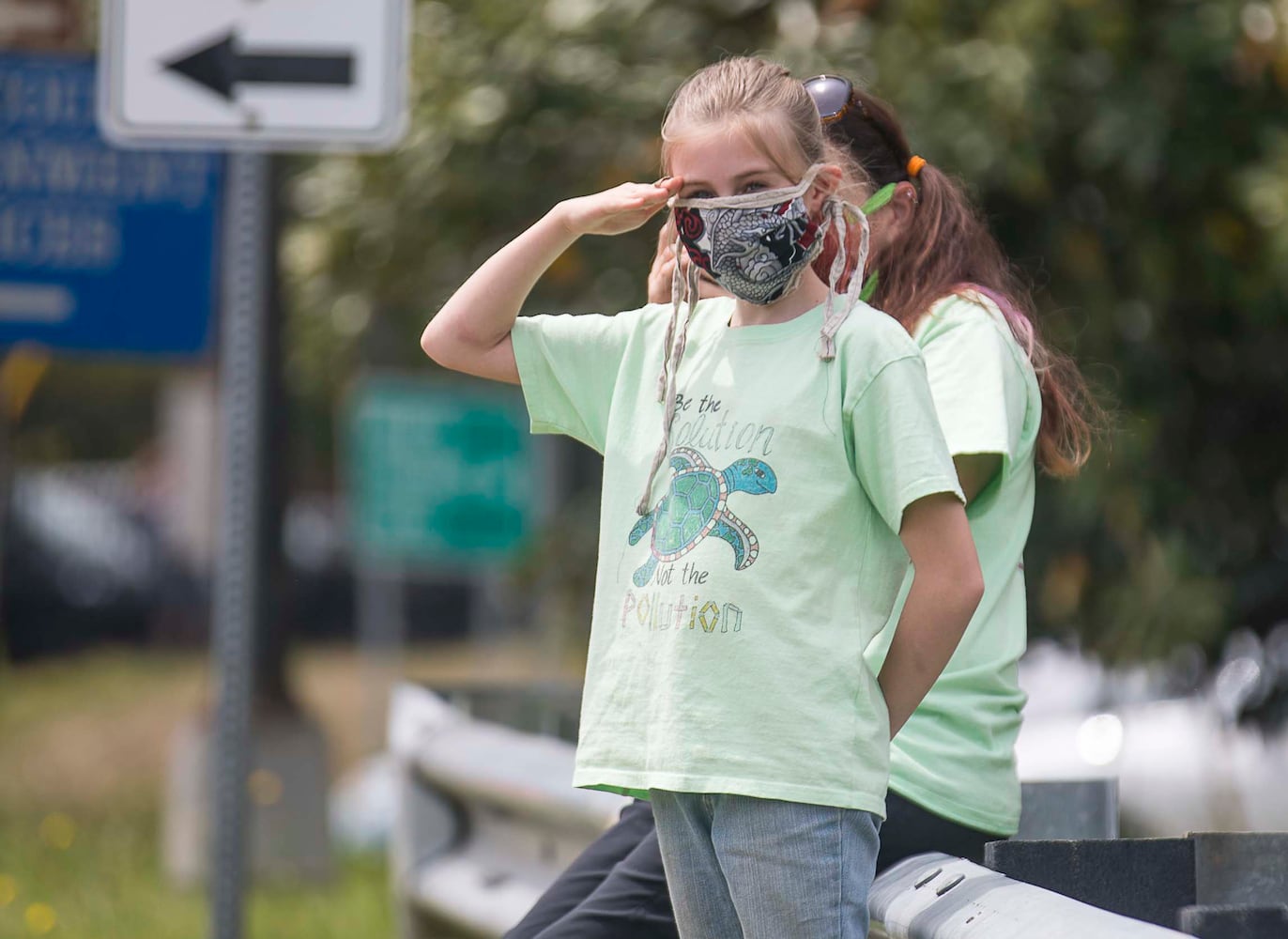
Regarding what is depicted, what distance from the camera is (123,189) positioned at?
6.82 m

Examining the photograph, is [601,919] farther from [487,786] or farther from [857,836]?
[487,786]

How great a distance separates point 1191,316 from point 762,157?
4.16 metres

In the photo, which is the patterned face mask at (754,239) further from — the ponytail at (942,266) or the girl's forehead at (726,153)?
the ponytail at (942,266)

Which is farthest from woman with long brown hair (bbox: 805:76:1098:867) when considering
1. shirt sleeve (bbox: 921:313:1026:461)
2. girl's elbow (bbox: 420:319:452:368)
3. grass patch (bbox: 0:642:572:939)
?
grass patch (bbox: 0:642:572:939)

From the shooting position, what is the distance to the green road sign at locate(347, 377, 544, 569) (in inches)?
394

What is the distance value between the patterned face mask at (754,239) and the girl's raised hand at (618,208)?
1.9 inches

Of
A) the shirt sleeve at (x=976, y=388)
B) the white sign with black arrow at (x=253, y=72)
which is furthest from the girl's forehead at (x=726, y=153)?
the white sign with black arrow at (x=253, y=72)

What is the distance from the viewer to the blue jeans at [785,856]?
199 cm

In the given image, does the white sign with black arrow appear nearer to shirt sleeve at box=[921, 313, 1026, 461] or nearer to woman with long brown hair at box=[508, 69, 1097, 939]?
woman with long brown hair at box=[508, 69, 1097, 939]

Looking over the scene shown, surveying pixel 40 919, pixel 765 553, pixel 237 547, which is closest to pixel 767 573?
pixel 765 553

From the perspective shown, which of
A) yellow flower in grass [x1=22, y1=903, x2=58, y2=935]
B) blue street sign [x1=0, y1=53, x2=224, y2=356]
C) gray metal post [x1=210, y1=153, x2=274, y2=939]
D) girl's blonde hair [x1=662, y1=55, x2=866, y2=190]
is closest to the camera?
girl's blonde hair [x1=662, y1=55, x2=866, y2=190]

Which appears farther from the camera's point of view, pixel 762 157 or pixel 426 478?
pixel 426 478

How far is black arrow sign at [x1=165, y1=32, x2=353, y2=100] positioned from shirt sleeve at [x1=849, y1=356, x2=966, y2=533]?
2.15m

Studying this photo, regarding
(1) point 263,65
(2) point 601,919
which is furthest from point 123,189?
(2) point 601,919
